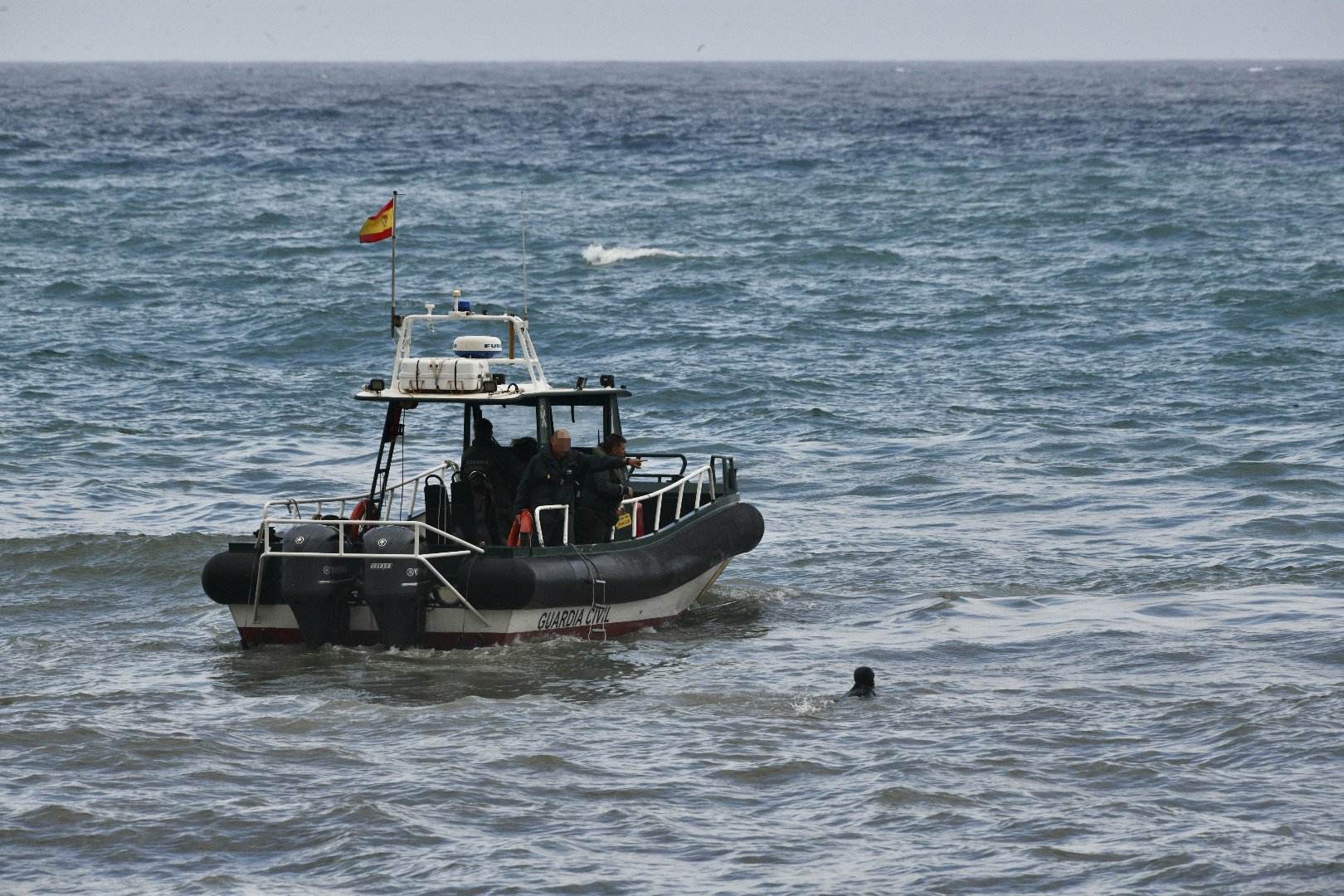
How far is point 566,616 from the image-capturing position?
566 inches

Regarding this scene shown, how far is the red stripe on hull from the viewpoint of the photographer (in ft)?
46.4

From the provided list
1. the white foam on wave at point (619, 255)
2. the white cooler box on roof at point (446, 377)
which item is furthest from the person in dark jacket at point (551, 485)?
the white foam on wave at point (619, 255)

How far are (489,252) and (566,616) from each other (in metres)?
31.1

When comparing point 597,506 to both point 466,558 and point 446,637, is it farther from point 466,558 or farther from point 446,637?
point 446,637

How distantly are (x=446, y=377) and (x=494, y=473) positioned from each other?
3.44ft

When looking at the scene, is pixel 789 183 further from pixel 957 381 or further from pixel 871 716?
pixel 871 716

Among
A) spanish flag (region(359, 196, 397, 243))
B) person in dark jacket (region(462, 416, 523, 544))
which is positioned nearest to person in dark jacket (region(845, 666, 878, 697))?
person in dark jacket (region(462, 416, 523, 544))

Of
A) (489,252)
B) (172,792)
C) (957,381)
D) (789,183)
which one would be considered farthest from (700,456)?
(789,183)

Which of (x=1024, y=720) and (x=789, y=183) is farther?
(x=789, y=183)

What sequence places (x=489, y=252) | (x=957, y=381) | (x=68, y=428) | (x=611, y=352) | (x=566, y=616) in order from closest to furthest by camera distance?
(x=566, y=616)
(x=68, y=428)
(x=957, y=381)
(x=611, y=352)
(x=489, y=252)

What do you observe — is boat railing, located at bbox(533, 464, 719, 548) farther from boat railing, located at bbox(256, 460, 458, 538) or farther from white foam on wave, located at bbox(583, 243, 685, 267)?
white foam on wave, located at bbox(583, 243, 685, 267)

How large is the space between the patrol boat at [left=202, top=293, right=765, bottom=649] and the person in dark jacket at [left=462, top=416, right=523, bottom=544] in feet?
0.13

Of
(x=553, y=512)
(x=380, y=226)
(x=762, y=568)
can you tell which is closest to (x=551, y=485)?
(x=553, y=512)

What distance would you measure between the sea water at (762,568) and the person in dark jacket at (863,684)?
0.78 feet
